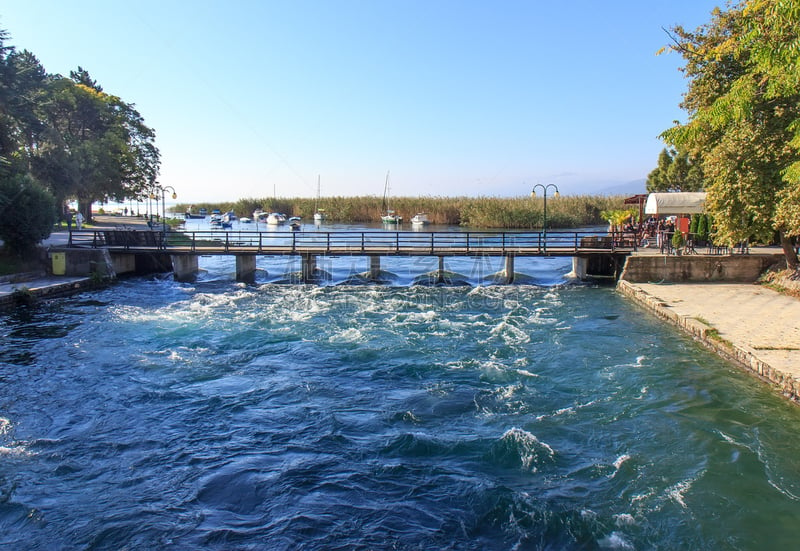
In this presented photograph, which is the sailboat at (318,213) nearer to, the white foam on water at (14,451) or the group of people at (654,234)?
the group of people at (654,234)

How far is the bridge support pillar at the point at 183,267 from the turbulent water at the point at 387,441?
33.4 ft

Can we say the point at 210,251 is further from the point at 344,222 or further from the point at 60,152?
the point at 344,222

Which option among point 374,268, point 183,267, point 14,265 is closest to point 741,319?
point 374,268

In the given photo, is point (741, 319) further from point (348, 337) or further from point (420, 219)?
point (420, 219)

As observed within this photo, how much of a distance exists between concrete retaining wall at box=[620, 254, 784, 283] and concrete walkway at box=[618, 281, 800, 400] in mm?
655

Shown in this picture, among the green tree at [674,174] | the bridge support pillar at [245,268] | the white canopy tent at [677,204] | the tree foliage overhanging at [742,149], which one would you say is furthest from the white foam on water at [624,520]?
the green tree at [674,174]

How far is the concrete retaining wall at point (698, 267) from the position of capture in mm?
22047

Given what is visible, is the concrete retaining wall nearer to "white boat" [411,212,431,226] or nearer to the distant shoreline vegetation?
the distant shoreline vegetation

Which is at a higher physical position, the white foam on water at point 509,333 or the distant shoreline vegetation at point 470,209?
the distant shoreline vegetation at point 470,209

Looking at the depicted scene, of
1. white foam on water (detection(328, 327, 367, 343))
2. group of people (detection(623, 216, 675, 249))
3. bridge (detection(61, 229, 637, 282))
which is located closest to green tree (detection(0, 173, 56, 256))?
bridge (detection(61, 229, 637, 282))

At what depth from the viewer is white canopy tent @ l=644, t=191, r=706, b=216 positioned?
2792 cm

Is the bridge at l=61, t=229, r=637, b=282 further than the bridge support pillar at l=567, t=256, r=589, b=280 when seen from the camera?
No

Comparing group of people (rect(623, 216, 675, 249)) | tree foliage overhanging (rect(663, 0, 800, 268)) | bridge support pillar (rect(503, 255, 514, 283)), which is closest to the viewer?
tree foliage overhanging (rect(663, 0, 800, 268))

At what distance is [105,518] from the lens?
262 inches
